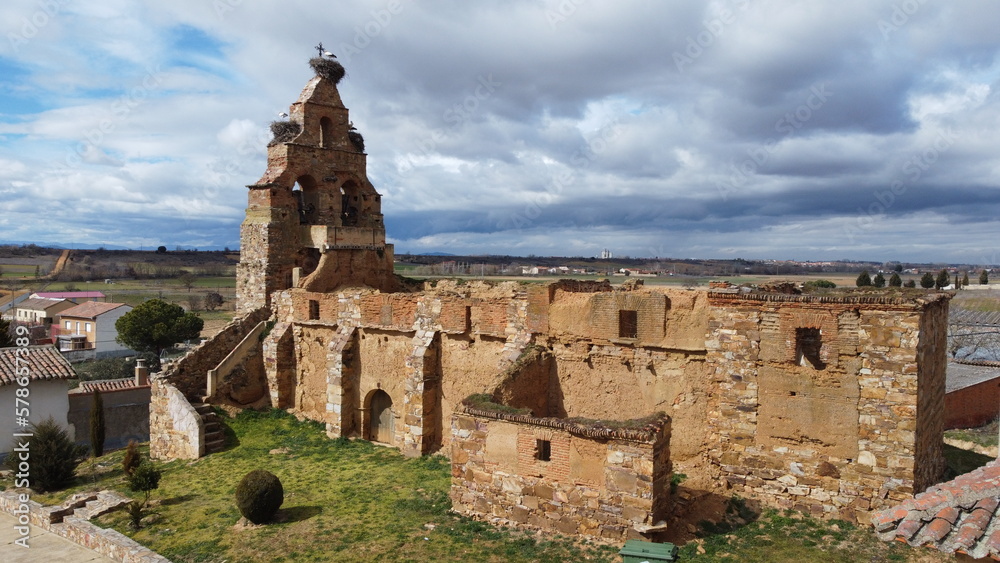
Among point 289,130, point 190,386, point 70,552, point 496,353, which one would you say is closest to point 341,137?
point 289,130

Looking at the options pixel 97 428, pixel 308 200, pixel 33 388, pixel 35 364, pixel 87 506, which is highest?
pixel 308 200

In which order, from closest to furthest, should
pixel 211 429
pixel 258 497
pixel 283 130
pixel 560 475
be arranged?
pixel 560 475 < pixel 258 497 < pixel 211 429 < pixel 283 130

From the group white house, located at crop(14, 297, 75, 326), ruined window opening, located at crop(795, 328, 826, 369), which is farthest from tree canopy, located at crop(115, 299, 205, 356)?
ruined window opening, located at crop(795, 328, 826, 369)

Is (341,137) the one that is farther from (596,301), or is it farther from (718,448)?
(718,448)

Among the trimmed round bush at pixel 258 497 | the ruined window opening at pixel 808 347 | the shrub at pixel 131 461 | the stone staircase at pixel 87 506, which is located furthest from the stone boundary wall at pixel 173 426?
the ruined window opening at pixel 808 347

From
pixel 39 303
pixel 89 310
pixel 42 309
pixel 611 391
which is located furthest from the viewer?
pixel 39 303

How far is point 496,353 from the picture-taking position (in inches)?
667

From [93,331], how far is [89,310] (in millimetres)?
3228

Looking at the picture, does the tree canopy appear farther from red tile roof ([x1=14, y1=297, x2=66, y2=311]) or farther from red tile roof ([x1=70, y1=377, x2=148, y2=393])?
red tile roof ([x1=14, y1=297, x2=66, y2=311])

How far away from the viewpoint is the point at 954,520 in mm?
8484

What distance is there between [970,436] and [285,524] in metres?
21.1

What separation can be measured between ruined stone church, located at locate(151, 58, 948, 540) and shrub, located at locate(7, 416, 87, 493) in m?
2.52

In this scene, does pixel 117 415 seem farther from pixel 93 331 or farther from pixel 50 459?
pixel 93 331

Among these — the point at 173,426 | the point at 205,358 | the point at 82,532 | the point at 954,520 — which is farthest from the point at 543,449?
the point at 205,358
